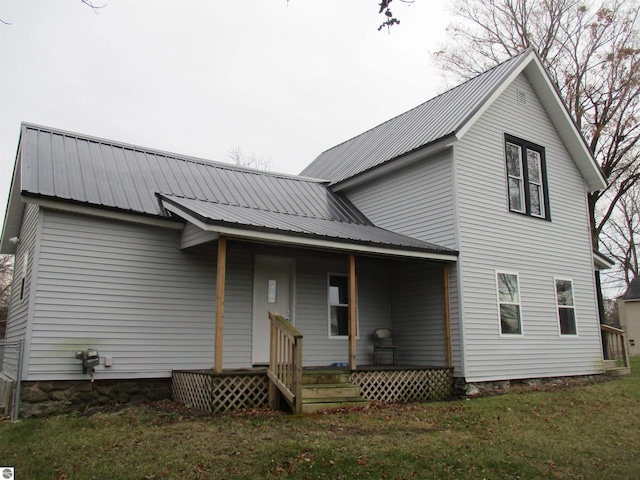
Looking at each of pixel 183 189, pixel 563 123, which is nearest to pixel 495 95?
pixel 563 123

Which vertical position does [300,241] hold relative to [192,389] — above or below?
above

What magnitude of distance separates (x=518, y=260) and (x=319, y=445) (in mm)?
7895

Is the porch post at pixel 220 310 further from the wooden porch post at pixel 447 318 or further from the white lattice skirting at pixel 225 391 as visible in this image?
the wooden porch post at pixel 447 318

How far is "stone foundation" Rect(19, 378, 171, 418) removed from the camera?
865 cm

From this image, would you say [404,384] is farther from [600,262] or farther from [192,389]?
[600,262]

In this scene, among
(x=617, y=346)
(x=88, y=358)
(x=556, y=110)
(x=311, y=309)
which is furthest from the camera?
(x=617, y=346)

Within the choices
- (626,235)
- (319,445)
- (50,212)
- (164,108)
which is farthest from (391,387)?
(626,235)

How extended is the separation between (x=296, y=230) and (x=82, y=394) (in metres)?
4.35

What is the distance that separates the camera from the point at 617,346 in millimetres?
15602

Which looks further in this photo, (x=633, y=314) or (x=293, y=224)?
(x=633, y=314)

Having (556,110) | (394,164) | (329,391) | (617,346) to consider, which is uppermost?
(556,110)

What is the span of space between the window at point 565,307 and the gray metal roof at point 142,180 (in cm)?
495

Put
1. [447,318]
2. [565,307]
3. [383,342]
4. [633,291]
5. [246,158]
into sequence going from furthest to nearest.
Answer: [246,158], [633,291], [565,307], [383,342], [447,318]

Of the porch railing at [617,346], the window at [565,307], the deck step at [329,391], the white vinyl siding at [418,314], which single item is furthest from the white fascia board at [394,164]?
the porch railing at [617,346]
